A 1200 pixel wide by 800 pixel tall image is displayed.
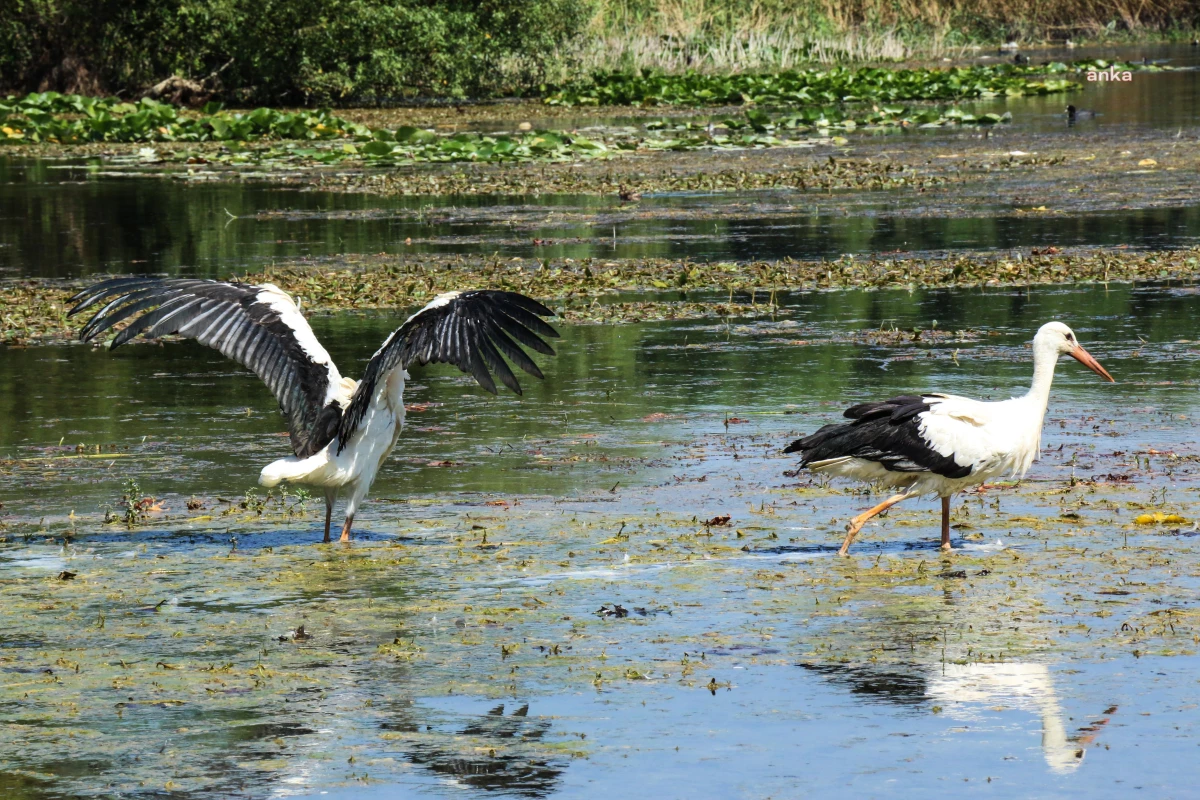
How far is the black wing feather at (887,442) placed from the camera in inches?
326

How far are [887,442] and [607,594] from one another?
1.59 m

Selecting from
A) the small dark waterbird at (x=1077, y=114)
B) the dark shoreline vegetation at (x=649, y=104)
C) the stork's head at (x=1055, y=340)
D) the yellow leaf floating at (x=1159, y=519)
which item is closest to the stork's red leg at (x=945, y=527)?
the yellow leaf floating at (x=1159, y=519)

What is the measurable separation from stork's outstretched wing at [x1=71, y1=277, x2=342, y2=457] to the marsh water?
25.8 inches

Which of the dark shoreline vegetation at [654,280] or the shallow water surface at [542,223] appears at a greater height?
the shallow water surface at [542,223]

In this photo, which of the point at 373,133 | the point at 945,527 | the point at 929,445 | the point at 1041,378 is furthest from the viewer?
the point at 373,133

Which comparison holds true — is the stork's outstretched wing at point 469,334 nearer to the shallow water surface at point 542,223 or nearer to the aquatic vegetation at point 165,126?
the shallow water surface at point 542,223

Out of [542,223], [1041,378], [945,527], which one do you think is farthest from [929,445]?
[542,223]

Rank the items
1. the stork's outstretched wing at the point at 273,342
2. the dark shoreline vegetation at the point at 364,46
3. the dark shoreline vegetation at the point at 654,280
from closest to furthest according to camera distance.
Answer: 1. the stork's outstretched wing at the point at 273,342
2. the dark shoreline vegetation at the point at 654,280
3. the dark shoreline vegetation at the point at 364,46

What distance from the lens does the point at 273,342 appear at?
8.79 m

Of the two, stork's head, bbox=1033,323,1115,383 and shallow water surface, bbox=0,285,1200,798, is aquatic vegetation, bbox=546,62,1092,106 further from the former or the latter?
stork's head, bbox=1033,323,1115,383

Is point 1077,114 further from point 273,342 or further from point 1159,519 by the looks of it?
point 273,342

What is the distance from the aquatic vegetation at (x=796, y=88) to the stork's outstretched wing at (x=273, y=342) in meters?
36.0

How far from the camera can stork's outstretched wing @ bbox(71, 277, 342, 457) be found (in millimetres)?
8766

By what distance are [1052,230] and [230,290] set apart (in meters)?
13.4
